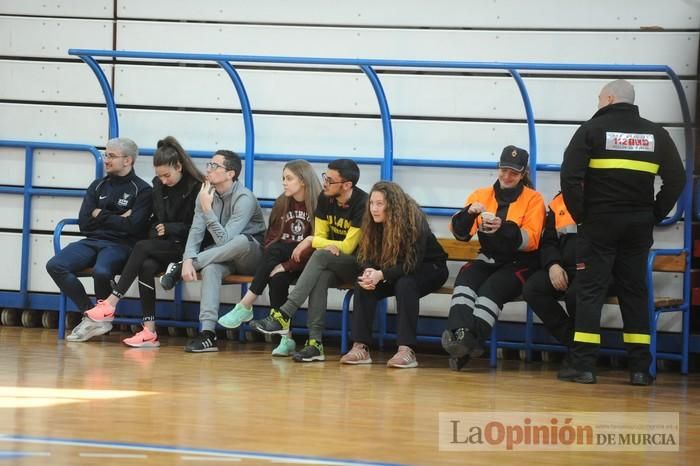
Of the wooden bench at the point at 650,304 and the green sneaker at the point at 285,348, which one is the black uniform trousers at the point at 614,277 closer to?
the wooden bench at the point at 650,304

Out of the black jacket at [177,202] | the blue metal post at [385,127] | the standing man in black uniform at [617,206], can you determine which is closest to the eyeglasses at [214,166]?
the black jacket at [177,202]

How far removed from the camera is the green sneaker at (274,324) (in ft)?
22.4

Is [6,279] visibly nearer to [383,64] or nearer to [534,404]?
[383,64]

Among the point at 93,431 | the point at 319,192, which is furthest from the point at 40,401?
the point at 319,192

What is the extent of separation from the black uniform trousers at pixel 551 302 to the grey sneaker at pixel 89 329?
8.87ft

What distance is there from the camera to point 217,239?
7.23m

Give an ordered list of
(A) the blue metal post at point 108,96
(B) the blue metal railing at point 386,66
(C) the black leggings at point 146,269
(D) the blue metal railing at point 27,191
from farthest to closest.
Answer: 1. (D) the blue metal railing at point 27,191
2. (A) the blue metal post at point 108,96
3. (C) the black leggings at point 146,269
4. (B) the blue metal railing at point 386,66

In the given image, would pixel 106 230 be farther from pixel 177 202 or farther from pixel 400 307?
pixel 400 307

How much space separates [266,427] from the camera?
4426mm

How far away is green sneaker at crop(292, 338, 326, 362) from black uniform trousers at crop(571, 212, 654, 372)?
4.84ft

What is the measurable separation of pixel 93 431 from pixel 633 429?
84.7 inches

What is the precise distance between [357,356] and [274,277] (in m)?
0.76

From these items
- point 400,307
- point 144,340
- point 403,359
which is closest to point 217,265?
point 144,340

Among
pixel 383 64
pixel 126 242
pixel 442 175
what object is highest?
pixel 383 64
